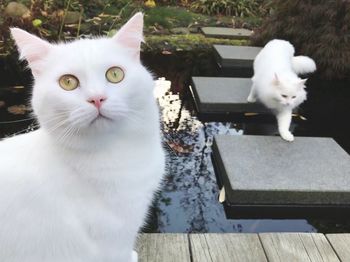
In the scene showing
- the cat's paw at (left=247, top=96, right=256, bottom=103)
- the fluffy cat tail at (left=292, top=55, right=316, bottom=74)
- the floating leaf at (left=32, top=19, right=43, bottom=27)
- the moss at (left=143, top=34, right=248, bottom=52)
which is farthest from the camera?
the moss at (left=143, top=34, right=248, bottom=52)

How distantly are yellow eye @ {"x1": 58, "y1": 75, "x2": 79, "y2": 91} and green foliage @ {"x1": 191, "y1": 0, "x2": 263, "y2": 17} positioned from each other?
22.2 ft

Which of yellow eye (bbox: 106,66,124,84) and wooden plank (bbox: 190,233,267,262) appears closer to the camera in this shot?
yellow eye (bbox: 106,66,124,84)

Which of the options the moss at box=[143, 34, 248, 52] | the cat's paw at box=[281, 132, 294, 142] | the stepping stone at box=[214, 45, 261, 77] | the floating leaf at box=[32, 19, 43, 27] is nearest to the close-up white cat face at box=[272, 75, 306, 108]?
the cat's paw at box=[281, 132, 294, 142]

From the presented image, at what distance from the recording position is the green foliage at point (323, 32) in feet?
14.3

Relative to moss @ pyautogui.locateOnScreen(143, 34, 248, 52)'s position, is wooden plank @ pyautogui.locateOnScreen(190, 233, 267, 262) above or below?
below

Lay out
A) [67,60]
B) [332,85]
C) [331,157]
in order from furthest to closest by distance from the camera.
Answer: [332,85] → [331,157] → [67,60]

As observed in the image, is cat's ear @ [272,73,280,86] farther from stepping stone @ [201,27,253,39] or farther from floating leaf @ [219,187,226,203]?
stepping stone @ [201,27,253,39]

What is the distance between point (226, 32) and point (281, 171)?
4022 millimetres

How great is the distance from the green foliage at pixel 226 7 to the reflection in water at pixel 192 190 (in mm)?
4474

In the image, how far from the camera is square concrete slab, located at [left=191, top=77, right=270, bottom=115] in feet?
11.4

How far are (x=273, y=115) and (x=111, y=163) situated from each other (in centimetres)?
273

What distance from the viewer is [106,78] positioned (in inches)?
36.2

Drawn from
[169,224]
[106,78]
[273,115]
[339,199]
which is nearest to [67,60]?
[106,78]

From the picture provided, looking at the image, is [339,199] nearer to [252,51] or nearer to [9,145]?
[9,145]
